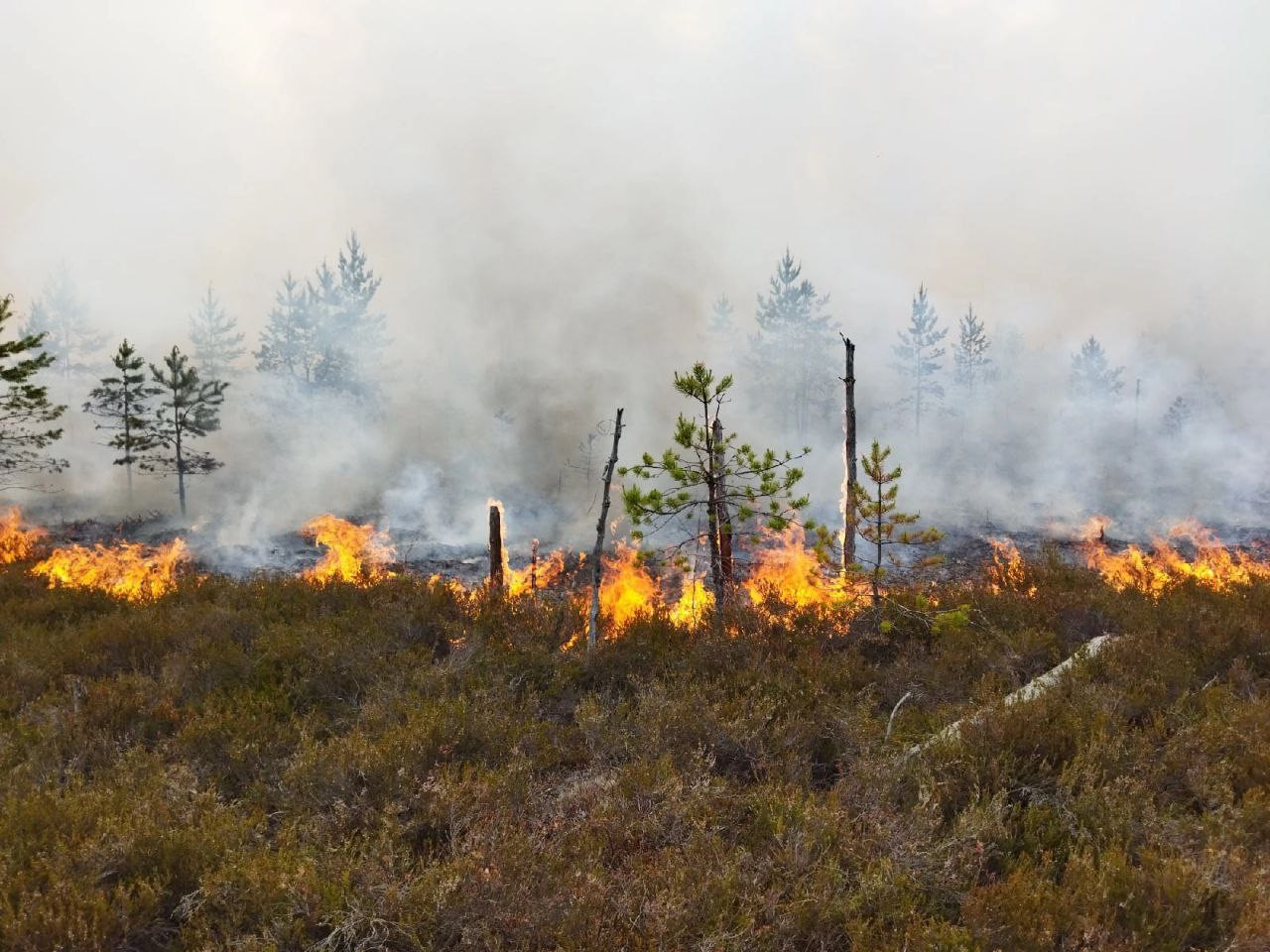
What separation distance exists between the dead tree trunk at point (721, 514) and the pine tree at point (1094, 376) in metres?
72.1

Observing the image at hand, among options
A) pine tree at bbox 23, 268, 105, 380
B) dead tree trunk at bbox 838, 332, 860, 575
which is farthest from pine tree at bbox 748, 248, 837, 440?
pine tree at bbox 23, 268, 105, 380

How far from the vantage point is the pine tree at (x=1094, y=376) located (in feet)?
216

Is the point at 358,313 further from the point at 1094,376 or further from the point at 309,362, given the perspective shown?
the point at 1094,376

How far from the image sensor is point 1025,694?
6434 millimetres

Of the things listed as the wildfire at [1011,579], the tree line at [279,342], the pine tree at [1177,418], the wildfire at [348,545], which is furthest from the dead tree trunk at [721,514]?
the pine tree at [1177,418]

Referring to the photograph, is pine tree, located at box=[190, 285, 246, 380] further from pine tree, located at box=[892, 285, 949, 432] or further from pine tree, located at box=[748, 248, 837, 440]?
pine tree, located at box=[892, 285, 949, 432]

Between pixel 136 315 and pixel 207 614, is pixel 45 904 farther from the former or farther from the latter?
pixel 136 315

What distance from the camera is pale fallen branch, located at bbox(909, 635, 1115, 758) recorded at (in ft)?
17.7

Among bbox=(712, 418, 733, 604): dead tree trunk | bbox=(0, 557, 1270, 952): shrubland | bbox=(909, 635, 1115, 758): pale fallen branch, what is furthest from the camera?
bbox=(712, 418, 733, 604): dead tree trunk

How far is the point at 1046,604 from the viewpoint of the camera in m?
9.74

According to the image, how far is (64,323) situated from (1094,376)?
97493mm

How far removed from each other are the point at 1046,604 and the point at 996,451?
49.3 metres

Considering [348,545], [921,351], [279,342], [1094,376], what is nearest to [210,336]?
[279,342]

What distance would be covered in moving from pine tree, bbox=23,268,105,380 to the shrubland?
57.1 meters
